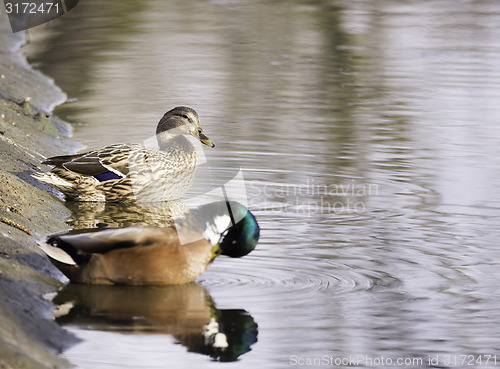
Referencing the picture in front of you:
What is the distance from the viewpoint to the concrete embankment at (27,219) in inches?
196

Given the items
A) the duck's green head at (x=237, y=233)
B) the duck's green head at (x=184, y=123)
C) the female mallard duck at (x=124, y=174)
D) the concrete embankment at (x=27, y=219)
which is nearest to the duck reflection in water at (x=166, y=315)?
the concrete embankment at (x=27, y=219)

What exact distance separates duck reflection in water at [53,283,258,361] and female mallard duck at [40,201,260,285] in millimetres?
91

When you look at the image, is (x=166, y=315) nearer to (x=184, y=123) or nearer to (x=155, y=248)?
(x=155, y=248)

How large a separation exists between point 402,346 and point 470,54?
478 inches

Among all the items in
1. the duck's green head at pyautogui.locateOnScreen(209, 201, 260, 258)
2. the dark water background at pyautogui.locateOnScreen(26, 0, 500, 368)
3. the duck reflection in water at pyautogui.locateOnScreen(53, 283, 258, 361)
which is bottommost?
the dark water background at pyautogui.locateOnScreen(26, 0, 500, 368)

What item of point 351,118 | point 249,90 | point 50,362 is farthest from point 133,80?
point 50,362

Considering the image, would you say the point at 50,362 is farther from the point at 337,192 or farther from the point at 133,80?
the point at 133,80

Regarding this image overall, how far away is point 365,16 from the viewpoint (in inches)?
802

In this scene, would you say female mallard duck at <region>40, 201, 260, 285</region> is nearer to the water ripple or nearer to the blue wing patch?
the water ripple

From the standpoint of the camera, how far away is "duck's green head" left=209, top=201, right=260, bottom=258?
247 inches

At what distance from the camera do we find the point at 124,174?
862 centimetres

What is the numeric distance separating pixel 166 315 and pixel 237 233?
800 mm

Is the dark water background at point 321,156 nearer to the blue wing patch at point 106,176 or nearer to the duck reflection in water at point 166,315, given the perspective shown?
the duck reflection in water at point 166,315

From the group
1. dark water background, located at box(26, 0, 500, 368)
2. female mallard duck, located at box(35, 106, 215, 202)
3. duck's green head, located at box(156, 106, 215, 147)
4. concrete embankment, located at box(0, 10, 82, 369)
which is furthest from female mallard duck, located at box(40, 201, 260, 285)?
duck's green head, located at box(156, 106, 215, 147)
